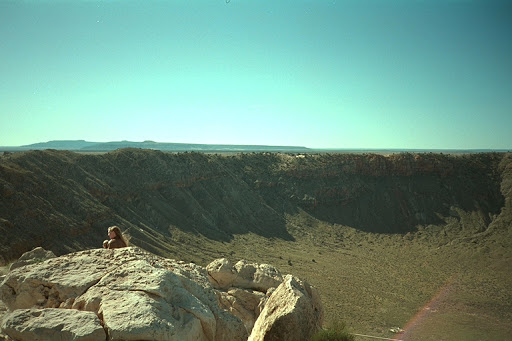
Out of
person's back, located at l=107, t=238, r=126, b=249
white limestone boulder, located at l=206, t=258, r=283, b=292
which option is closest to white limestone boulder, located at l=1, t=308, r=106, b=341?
person's back, located at l=107, t=238, r=126, b=249

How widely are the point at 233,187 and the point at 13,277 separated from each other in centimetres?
4701

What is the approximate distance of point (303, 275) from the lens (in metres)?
33.0

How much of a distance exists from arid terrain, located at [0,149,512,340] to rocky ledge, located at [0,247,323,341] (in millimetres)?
17998

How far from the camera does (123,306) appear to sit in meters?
5.41

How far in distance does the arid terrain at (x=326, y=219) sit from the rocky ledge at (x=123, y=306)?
1800cm

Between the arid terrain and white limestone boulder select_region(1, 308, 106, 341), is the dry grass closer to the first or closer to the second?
the arid terrain

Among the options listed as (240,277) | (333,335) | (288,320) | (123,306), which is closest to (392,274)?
(240,277)

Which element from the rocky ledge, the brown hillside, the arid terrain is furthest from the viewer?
the brown hillside

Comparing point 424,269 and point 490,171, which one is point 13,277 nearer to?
point 424,269

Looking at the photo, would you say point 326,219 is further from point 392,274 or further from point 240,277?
point 240,277

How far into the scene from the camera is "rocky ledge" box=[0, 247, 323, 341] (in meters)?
5.00

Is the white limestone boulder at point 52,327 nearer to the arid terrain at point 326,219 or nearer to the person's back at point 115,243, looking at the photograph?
the person's back at point 115,243

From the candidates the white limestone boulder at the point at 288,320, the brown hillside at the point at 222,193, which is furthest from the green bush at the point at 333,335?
the brown hillside at the point at 222,193

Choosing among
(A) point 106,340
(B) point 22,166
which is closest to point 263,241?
(B) point 22,166
